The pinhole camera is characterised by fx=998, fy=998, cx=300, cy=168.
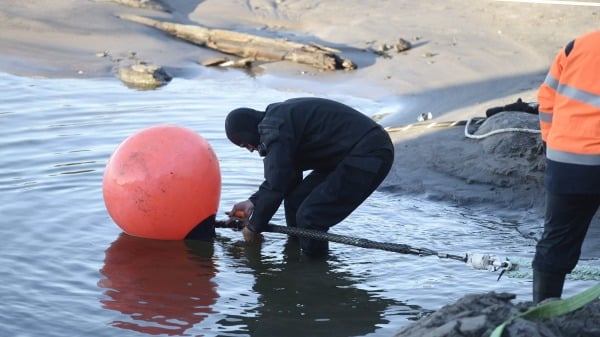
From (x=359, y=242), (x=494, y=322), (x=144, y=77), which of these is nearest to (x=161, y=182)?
(x=359, y=242)

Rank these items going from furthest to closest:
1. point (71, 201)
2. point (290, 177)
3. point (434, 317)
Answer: point (71, 201), point (290, 177), point (434, 317)

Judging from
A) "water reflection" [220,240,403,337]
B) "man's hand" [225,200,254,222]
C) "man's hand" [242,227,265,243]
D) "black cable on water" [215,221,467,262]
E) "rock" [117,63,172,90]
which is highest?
"rock" [117,63,172,90]

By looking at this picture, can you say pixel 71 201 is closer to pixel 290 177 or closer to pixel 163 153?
pixel 163 153

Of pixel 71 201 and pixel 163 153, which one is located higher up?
pixel 163 153

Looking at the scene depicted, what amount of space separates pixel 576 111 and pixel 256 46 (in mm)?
10851

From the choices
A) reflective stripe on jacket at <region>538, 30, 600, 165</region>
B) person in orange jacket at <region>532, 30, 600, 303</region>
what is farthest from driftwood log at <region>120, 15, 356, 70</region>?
reflective stripe on jacket at <region>538, 30, 600, 165</region>

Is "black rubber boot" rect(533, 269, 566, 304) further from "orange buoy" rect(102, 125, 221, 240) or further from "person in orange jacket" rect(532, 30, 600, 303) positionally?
"orange buoy" rect(102, 125, 221, 240)

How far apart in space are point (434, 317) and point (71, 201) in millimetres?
4975

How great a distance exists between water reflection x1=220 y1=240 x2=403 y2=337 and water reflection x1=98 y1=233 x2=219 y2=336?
11.4 inches

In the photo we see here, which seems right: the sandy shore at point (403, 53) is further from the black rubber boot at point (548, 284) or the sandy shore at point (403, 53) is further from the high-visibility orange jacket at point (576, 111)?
the high-visibility orange jacket at point (576, 111)

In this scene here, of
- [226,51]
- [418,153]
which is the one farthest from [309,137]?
[226,51]

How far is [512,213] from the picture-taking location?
29.4ft

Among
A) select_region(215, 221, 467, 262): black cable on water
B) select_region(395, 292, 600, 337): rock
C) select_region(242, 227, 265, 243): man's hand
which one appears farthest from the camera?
select_region(242, 227, 265, 243): man's hand

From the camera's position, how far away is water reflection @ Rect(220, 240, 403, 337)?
6262 mm
